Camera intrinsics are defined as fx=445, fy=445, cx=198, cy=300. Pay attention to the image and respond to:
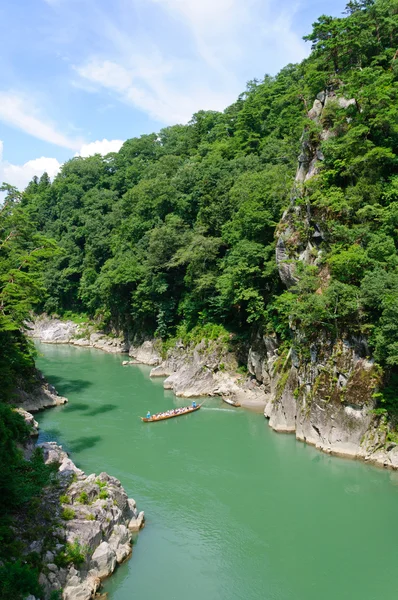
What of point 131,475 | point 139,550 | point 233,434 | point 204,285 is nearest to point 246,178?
point 204,285

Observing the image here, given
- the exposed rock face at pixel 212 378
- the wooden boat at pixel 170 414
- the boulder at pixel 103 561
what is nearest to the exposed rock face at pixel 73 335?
the exposed rock face at pixel 212 378

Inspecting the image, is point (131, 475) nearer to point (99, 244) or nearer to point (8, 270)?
point (8, 270)

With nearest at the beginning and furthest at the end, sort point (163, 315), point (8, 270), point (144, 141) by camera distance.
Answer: point (8, 270) → point (163, 315) → point (144, 141)

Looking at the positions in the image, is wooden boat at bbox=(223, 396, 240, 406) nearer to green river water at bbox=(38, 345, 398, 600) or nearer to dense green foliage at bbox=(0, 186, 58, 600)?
green river water at bbox=(38, 345, 398, 600)

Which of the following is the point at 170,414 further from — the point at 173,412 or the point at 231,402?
the point at 231,402

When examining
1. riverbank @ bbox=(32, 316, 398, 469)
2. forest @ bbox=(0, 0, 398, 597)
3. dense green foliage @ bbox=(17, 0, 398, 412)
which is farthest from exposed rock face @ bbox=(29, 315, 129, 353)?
riverbank @ bbox=(32, 316, 398, 469)

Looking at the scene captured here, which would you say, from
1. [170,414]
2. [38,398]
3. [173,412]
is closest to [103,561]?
[170,414]

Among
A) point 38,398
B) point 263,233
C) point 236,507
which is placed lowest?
point 38,398
